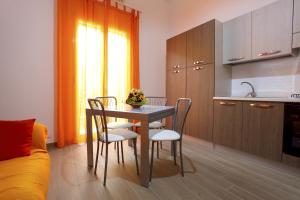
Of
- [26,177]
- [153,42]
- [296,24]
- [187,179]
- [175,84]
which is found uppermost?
[153,42]

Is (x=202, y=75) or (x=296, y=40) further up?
(x=296, y=40)

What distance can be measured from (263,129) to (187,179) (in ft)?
3.88

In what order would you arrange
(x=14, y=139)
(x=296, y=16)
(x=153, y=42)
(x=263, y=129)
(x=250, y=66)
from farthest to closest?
(x=153, y=42) < (x=250, y=66) < (x=263, y=129) < (x=296, y=16) < (x=14, y=139)

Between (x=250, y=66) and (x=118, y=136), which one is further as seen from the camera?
(x=250, y=66)

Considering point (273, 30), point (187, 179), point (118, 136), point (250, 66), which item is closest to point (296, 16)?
point (273, 30)

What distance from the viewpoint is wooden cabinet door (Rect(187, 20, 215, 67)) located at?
110 inches

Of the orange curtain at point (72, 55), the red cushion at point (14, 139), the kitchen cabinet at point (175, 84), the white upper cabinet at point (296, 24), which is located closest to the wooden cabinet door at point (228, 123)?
the kitchen cabinet at point (175, 84)

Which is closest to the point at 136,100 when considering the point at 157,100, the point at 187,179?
the point at 187,179

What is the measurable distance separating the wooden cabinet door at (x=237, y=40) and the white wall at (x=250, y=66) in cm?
29

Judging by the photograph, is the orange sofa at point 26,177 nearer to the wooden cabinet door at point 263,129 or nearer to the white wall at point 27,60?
the white wall at point 27,60

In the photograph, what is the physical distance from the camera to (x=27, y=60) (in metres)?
2.54

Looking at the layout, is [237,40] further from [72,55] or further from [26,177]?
[26,177]

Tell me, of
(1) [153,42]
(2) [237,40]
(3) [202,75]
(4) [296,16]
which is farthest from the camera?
(1) [153,42]

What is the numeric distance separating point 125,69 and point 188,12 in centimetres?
195
